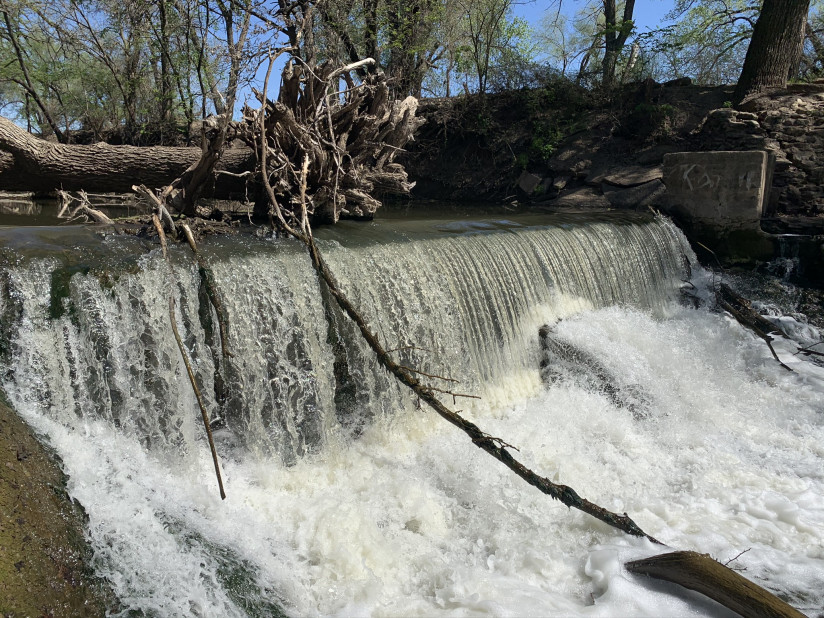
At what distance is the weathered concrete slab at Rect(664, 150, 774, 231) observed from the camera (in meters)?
7.80

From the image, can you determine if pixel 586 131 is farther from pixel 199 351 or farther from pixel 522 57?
pixel 199 351

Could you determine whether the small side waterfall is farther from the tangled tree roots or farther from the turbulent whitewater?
the tangled tree roots

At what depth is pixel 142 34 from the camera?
13.6 meters

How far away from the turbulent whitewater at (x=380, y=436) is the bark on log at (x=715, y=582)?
0.10m

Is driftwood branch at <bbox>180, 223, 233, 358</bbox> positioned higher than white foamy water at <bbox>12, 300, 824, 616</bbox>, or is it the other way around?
driftwood branch at <bbox>180, 223, 233, 358</bbox>

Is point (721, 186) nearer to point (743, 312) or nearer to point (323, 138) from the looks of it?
point (743, 312)

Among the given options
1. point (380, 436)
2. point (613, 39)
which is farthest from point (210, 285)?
point (613, 39)

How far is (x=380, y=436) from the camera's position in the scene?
14.5 feet

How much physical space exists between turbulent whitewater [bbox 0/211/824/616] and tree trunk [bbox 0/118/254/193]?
1.85 m

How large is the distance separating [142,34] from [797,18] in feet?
42.7

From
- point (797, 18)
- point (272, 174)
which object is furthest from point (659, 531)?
point (797, 18)

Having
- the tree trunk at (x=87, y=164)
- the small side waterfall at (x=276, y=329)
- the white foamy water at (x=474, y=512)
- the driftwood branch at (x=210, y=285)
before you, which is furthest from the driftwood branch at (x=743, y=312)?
the tree trunk at (x=87, y=164)

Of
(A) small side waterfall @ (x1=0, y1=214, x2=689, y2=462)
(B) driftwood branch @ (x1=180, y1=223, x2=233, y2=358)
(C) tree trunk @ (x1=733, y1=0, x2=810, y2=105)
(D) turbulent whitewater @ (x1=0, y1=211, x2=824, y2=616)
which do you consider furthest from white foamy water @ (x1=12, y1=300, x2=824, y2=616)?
(C) tree trunk @ (x1=733, y1=0, x2=810, y2=105)

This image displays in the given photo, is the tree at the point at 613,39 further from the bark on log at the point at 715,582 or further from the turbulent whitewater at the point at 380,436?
the bark on log at the point at 715,582
